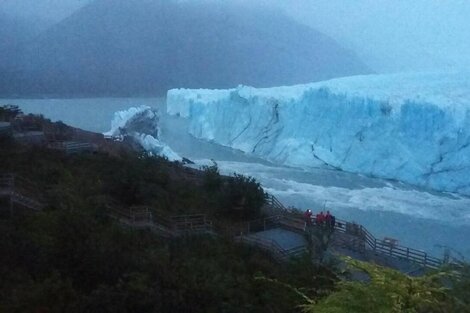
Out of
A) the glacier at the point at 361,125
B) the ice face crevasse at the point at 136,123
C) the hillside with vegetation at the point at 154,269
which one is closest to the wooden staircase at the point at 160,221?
the hillside with vegetation at the point at 154,269

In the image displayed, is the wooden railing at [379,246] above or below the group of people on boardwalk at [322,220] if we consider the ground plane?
below

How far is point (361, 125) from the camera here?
1642cm

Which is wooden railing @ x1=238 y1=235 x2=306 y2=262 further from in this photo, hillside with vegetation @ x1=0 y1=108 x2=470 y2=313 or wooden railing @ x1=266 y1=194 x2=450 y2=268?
wooden railing @ x1=266 y1=194 x2=450 y2=268

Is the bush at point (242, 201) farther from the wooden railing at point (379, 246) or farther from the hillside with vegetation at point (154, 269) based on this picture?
the wooden railing at point (379, 246)

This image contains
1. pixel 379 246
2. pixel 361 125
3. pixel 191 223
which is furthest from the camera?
pixel 361 125

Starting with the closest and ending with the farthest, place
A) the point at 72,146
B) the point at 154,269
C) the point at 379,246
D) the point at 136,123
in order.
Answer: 1. the point at 154,269
2. the point at 379,246
3. the point at 72,146
4. the point at 136,123

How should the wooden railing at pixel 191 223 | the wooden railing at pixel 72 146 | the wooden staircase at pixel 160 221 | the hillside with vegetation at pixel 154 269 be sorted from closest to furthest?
the hillside with vegetation at pixel 154 269 < the wooden staircase at pixel 160 221 < the wooden railing at pixel 191 223 < the wooden railing at pixel 72 146

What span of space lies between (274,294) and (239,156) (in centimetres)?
1457

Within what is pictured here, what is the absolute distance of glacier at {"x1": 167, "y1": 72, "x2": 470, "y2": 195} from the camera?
15156 mm

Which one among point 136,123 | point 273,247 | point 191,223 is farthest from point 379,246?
point 136,123

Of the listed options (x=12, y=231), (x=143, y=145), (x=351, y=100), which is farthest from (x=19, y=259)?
(x=351, y=100)

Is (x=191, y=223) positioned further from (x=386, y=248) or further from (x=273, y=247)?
(x=386, y=248)

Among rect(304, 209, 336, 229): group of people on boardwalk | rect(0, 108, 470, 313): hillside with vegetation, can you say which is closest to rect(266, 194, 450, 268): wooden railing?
rect(304, 209, 336, 229): group of people on boardwalk

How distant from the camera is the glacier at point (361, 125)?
1516cm
